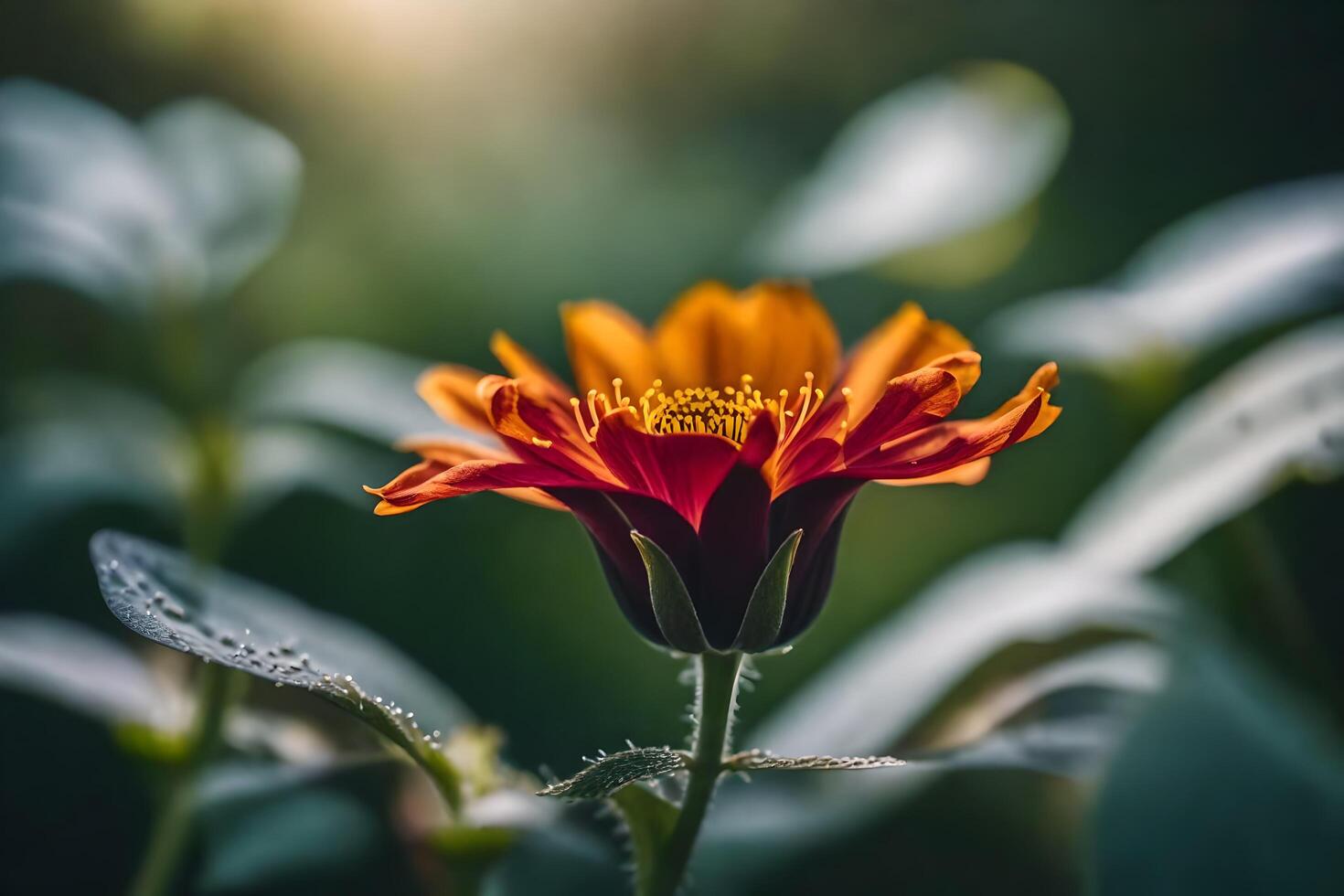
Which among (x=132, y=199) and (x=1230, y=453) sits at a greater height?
(x=132, y=199)

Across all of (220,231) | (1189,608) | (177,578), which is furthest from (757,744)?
(220,231)

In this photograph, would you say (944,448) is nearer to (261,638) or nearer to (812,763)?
(812,763)

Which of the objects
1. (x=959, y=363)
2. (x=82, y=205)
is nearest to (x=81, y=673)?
(x=82, y=205)

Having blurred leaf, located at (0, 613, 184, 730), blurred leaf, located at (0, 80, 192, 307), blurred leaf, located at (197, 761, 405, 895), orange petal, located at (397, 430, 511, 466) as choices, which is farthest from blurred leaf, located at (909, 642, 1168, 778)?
blurred leaf, located at (0, 80, 192, 307)

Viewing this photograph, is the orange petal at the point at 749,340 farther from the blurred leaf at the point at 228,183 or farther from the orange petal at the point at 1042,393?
the blurred leaf at the point at 228,183

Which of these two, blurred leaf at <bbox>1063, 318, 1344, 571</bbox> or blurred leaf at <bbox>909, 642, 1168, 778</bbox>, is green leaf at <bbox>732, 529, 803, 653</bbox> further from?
blurred leaf at <bbox>1063, 318, 1344, 571</bbox>
